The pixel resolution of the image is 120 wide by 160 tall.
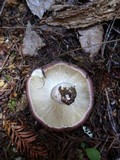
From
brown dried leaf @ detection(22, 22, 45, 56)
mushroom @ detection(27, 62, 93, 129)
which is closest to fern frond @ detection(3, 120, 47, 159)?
mushroom @ detection(27, 62, 93, 129)

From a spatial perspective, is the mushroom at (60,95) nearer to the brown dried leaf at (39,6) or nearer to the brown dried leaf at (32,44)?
the brown dried leaf at (32,44)

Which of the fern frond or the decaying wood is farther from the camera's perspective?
the decaying wood

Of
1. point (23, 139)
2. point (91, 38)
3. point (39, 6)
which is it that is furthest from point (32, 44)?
point (23, 139)

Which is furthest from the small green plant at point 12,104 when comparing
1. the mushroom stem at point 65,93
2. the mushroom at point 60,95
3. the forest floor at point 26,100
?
the mushroom stem at point 65,93

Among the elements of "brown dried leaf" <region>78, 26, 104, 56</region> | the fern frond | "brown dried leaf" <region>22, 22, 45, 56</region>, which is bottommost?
the fern frond

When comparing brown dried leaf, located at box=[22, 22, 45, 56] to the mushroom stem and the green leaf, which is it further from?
the green leaf

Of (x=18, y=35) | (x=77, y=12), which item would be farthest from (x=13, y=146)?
(x=77, y=12)
